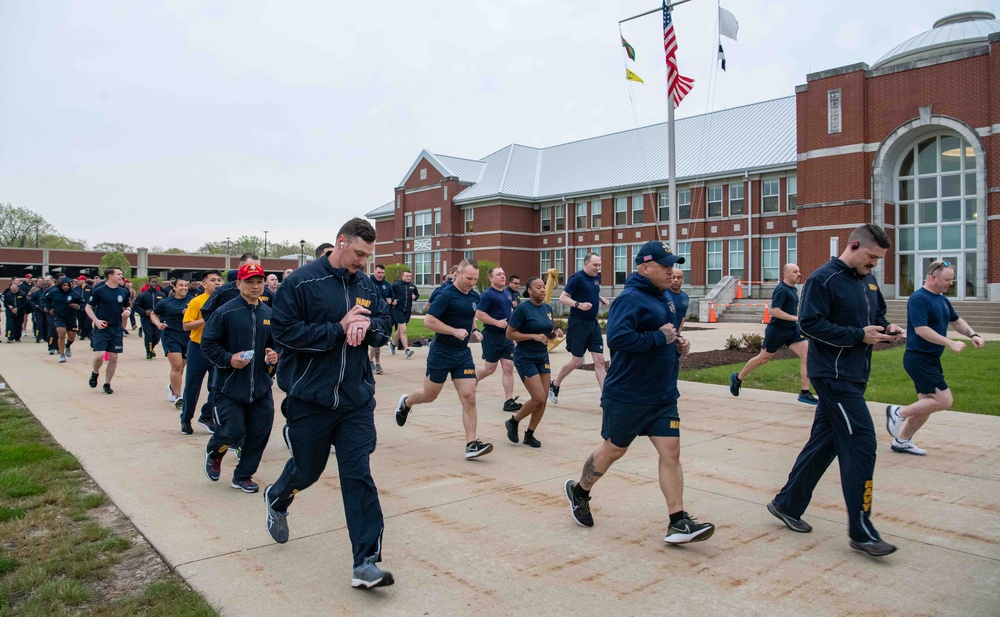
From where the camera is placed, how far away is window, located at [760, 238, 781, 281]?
39.5 m

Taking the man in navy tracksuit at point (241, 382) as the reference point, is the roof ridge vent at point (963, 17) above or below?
above

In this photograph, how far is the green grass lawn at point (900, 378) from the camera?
10164 mm

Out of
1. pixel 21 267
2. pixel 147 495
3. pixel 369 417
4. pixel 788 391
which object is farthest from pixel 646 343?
pixel 21 267

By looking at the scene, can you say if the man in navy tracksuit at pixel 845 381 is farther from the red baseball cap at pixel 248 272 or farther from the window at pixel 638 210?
the window at pixel 638 210

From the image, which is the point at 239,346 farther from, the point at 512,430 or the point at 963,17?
the point at 963,17

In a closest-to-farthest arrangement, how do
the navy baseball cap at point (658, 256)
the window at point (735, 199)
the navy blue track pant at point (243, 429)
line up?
the navy baseball cap at point (658, 256), the navy blue track pant at point (243, 429), the window at point (735, 199)

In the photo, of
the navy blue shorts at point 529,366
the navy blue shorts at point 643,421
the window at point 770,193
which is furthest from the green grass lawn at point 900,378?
the window at point 770,193

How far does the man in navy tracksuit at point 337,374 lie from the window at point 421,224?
54.6 meters

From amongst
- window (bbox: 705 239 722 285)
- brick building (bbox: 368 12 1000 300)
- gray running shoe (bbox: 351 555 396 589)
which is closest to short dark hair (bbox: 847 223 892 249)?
gray running shoe (bbox: 351 555 396 589)

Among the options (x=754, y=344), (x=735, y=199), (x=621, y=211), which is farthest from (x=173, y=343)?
(x=621, y=211)

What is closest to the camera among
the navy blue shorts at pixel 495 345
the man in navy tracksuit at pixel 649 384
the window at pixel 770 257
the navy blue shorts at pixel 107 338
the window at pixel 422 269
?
the man in navy tracksuit at pixel 649 384

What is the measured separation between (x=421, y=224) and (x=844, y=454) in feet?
183

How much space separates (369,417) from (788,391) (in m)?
8.83

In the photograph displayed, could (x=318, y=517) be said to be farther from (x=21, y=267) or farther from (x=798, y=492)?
(x=21, y=267)
